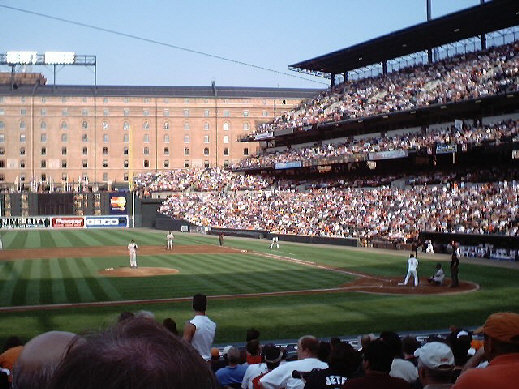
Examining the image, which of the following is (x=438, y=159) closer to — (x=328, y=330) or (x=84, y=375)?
(x=328, y=330)

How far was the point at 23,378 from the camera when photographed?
6.45 ft

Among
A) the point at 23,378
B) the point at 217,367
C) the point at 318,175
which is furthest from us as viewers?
the point at 318,175

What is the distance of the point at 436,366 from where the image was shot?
5.50 meters

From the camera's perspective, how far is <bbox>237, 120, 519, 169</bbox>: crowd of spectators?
49.7m

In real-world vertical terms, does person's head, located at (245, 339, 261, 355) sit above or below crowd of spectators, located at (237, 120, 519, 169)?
below

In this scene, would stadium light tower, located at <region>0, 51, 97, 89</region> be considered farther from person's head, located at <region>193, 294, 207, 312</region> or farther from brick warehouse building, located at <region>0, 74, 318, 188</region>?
person's head, located at <region>193, 294, 207, 312</region>

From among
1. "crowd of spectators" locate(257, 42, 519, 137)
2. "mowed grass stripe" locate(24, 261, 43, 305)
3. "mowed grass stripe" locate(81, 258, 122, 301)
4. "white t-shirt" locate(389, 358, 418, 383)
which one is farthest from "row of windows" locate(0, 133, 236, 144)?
"white t-shirt" locate(389, 358, 418, 383)

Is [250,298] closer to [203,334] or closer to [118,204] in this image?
[203,334]

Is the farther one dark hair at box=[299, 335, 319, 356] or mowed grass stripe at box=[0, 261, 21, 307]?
mowed grass stripe at box=[0, 261, 21, 307]

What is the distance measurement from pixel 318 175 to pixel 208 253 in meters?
30.1

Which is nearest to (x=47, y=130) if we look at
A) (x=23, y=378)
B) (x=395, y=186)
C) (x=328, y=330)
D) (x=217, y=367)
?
(x=395, y=186)

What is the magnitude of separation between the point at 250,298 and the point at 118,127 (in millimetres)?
88039

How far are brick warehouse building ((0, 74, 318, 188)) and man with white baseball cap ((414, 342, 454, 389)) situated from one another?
3974 inches

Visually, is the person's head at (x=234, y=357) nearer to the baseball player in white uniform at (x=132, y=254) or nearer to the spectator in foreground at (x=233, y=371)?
the spectator in foreground at (x=233, y=371)
